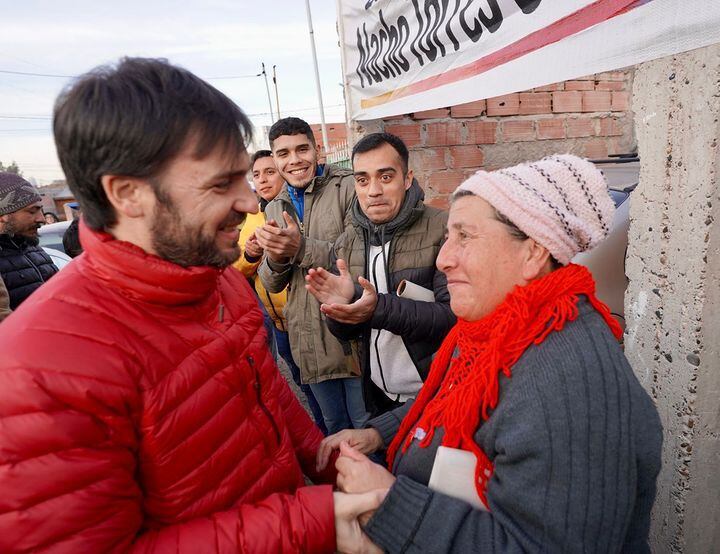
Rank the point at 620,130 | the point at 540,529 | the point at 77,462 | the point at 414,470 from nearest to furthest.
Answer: the point at 77,462 → the point at 540,529 → the point at 414,470 → the point at 620,130

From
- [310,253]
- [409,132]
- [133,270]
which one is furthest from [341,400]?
[133,270]

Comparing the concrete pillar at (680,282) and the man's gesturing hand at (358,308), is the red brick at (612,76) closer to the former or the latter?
the concrete pillar at (680,282)

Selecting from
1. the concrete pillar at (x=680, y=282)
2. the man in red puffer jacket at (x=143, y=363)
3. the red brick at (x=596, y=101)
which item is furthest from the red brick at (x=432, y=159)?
the man in red puffer jacket at (x=143, y=363)

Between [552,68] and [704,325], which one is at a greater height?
[552,68]

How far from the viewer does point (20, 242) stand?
3.26m

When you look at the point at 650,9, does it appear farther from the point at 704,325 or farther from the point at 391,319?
the point at 391,319

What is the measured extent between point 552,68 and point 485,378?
0.98 metres

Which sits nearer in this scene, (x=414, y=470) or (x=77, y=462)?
(x=77, y=462)

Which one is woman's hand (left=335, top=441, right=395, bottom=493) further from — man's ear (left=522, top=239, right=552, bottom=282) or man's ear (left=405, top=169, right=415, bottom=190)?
man's ear (left=405, top=169, right=415, bottom=190)

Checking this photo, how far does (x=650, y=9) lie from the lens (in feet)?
3.28

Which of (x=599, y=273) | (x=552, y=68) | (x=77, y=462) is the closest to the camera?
(x=77, y=462)

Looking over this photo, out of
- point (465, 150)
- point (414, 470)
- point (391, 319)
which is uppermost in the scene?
point (465, 150)

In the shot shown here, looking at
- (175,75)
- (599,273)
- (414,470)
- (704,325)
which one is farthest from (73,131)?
(599,273)

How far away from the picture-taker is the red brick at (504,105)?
320cm
